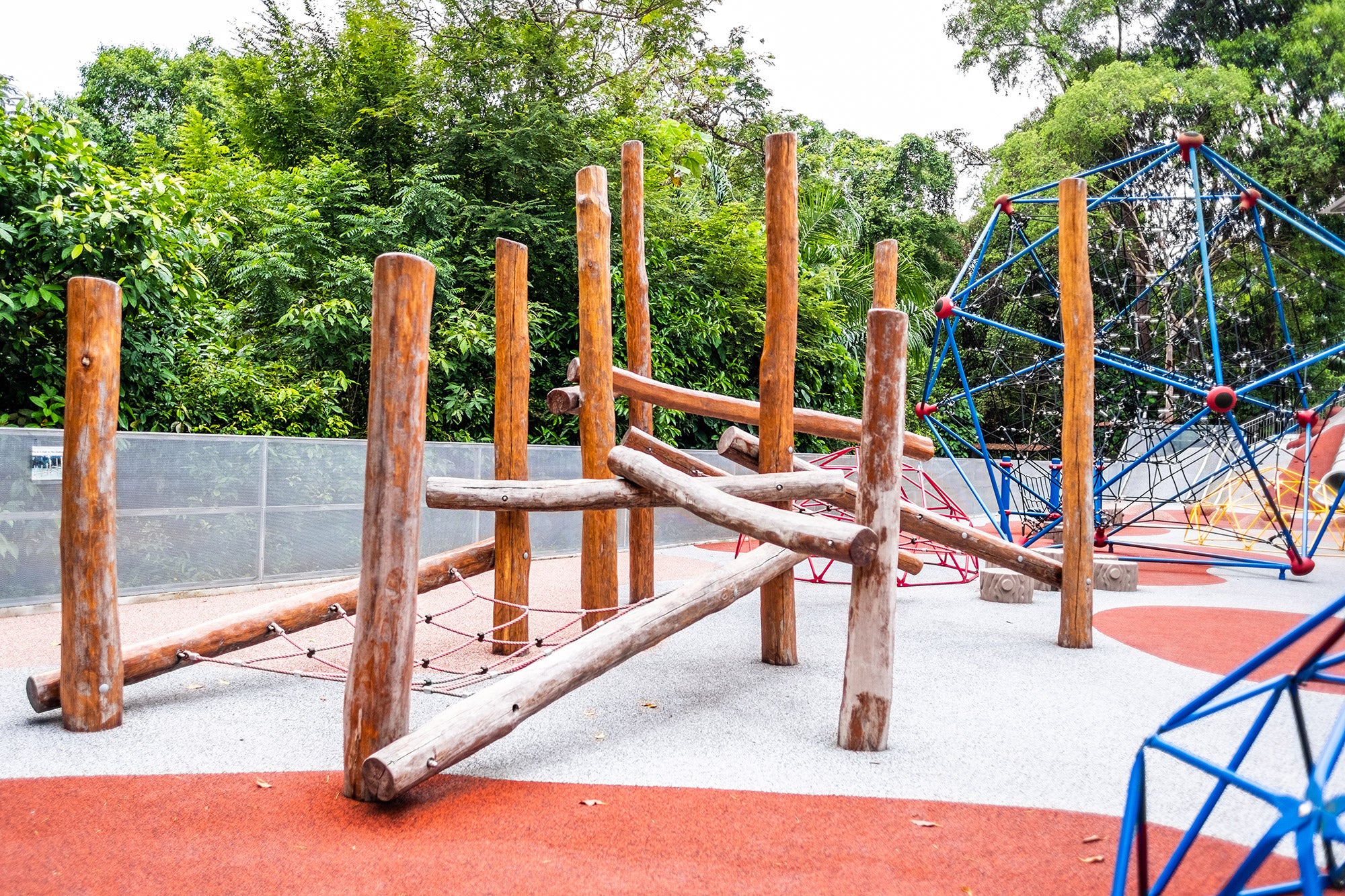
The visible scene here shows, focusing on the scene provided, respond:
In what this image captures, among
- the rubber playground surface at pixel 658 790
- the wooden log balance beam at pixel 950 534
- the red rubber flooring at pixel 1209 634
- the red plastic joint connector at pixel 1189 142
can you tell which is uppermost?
the red plastic joint connector at pixel 1189 142

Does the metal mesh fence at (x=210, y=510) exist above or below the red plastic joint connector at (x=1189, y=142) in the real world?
below

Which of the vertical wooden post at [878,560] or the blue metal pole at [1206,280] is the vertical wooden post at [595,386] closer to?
the vertical wooden post at [878,560]

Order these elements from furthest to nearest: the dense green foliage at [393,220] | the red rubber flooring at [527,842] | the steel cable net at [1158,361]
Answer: the steel cable net at [1158,361] < the dense green foliage at [393,220] < the red rubber flooring at [527,842]

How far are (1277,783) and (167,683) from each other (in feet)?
17.6

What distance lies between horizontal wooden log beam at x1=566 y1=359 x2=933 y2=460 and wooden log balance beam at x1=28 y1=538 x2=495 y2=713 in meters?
1.41

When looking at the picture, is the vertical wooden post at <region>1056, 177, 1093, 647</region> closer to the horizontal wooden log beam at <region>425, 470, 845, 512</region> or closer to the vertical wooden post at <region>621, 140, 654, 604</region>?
the horizontal wooden log beam at <region>425, 470, 845, 512</region>

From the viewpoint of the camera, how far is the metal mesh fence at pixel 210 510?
23.3ft

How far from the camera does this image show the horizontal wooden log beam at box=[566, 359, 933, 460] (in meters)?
6.23

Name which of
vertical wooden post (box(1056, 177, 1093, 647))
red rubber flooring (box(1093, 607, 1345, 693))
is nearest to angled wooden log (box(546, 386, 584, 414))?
vertical wooden post (box(1056, 177, 1093, 647))

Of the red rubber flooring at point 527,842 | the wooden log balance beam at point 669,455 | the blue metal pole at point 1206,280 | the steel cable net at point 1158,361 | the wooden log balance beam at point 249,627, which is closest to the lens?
the red rubber flooring at point 527,842

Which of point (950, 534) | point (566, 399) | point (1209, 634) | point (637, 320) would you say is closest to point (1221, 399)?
point (1209, 634)

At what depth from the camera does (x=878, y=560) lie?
3.98 meters

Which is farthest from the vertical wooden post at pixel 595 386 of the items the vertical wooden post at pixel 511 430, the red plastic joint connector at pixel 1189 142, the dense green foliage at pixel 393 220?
the red plastic joint connector at pixel 1189 142

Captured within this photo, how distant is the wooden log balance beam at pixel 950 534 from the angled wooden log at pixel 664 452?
16 cm
